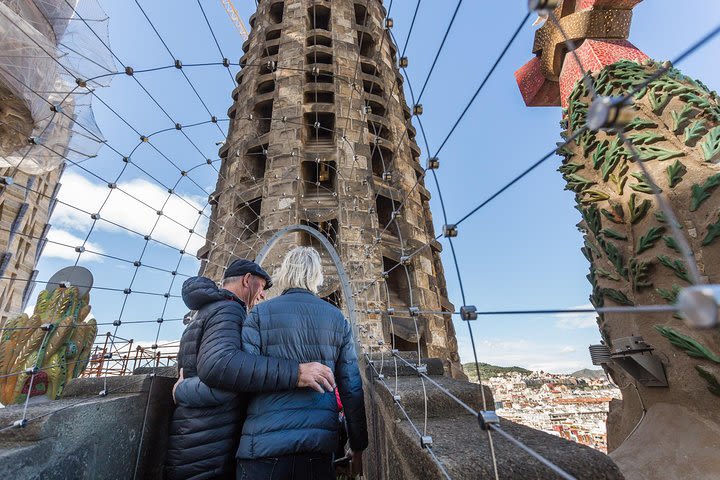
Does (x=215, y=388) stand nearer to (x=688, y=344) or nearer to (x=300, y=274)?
(x=300, y=274)

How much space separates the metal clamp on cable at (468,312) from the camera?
90 cm

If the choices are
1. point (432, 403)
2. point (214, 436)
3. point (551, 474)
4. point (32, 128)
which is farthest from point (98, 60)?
point (551, 474)

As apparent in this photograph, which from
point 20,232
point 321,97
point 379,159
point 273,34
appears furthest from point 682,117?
point 20,232

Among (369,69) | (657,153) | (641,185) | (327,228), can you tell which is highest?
(369,69)

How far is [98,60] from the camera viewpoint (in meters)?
4.86

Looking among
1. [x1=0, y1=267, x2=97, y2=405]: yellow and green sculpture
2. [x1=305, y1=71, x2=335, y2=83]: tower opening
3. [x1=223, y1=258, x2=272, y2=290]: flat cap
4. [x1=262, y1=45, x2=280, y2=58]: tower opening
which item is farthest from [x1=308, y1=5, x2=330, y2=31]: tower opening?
[x1=223, y1=258, x2=272, y2=290]: flat cap

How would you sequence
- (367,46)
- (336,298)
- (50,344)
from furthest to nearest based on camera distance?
(367,46) → (336,298) → (50,344)

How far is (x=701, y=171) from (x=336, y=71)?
7611 mm

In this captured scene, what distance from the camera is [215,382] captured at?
103 centimetres

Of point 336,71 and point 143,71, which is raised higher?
point 336,71

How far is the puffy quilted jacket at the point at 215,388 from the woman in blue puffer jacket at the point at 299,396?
0.23 ft

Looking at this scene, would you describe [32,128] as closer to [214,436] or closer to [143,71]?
[143,71]

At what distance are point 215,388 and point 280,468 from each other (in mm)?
319

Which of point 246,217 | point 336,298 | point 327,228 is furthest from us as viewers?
point 246,217
